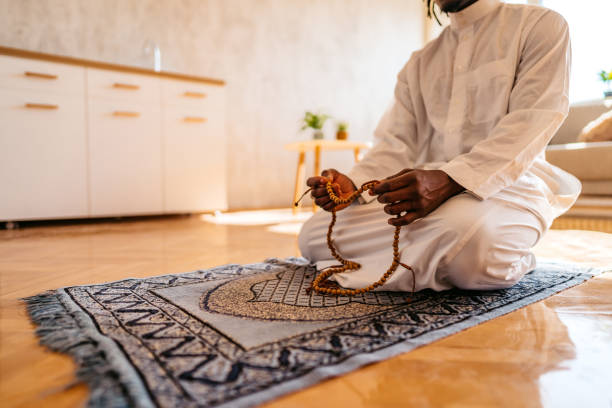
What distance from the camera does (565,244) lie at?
2033mm

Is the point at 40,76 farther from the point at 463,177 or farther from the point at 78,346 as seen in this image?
the point at 463,177

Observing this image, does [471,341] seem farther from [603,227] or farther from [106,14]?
[106,14]

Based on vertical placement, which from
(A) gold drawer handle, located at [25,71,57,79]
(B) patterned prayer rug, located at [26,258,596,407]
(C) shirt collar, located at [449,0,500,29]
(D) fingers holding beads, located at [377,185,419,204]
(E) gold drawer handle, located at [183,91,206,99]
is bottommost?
(B) patterned prayer rug, located at [26,258,596,407]

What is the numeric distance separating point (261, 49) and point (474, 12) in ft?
11.3

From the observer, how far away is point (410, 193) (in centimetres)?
98

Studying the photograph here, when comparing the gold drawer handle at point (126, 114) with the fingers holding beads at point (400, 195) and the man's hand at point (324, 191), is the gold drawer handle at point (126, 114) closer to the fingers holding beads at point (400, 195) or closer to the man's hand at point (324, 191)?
the man's hand at point (324, 191)

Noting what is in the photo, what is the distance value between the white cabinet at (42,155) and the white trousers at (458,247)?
2.35 meters

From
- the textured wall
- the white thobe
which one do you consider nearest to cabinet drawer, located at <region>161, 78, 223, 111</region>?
the textured wall

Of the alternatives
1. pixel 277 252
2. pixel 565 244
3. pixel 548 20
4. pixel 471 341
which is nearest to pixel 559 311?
→ pixel 471 341

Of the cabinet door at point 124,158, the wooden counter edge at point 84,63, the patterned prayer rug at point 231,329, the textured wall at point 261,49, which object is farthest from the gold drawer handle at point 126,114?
the patterned prayer rug at point 231,329

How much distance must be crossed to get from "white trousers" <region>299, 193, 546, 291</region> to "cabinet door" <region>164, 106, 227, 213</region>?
2.41 m

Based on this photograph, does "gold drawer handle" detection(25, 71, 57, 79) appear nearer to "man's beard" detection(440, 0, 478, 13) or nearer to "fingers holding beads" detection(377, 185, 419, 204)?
"man's beard" detection(440, 0, 478, 13)

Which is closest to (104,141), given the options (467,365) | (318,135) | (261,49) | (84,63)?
(84,63)

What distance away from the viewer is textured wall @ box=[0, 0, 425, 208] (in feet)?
11.1
